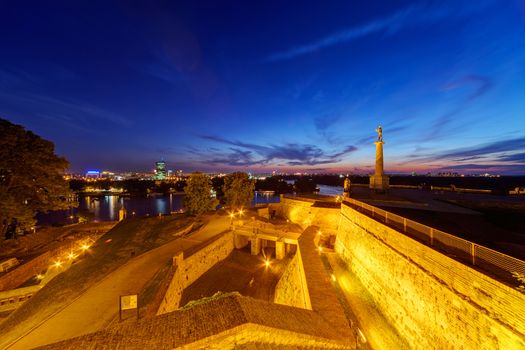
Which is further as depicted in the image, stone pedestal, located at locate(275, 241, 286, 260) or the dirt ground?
stone pedestal, located at locate(275, 241, 286, 260)

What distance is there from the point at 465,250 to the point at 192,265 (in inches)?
533

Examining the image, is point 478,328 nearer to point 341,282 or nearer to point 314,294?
point 314,294

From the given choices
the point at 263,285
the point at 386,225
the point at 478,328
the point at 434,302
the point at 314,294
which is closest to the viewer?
the point at 478,328

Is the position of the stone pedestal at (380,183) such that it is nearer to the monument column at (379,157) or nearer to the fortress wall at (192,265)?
the monument column at (379,157)

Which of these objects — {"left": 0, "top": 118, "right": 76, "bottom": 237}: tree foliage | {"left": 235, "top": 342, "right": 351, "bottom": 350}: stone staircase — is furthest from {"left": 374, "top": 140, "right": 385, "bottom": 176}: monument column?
{"left": 0, "top": 118, "right": 76, "bottom": 237}: tree foliage

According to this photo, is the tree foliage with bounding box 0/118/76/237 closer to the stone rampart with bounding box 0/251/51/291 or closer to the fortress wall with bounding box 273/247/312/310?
the stone rampart with bounding box 0/251/51/291

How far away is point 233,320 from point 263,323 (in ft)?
2.45

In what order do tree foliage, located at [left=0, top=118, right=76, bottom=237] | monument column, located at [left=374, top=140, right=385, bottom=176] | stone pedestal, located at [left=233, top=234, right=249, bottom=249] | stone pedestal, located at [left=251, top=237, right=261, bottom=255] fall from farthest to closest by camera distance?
stone pedestal, located at [left=233, top=234, right=249, bottom=249], monument column, located at [left=374, top=140, right=385, bottom=176], stone pedestal, located at [left=251, top=237, right=261, bottom=255], tree foliage, located at [left=0, top=118, right=76, bottom=237]

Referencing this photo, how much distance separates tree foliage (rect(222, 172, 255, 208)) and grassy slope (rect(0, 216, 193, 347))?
8021mm

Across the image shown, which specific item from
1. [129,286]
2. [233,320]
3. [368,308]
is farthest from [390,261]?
[129,286]

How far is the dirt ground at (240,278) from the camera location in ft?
45.8

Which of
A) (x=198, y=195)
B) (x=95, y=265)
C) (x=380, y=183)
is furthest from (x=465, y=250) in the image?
(x=198, y=195)

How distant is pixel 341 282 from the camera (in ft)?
37.0

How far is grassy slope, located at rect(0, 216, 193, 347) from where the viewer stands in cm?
1013
